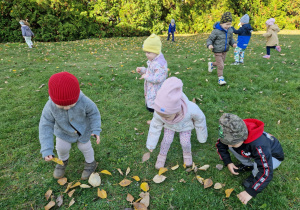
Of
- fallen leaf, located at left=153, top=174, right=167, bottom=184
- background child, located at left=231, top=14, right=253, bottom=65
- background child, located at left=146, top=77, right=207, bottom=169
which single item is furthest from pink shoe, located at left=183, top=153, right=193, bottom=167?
background child, located at left=231, top=14, right=253, bottom=65

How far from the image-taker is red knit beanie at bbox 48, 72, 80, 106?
158 centimetres

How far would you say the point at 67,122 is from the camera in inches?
75.1

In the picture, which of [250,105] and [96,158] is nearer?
[96,158]

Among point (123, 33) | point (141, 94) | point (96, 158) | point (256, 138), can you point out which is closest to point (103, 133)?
point (96, 158)

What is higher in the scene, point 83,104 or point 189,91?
point 83,104

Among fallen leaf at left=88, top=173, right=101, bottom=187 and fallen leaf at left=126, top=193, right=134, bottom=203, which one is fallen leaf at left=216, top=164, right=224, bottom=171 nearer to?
fallen leaf at left=126, top=193, right=134, bottom=203

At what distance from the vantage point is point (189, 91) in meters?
4.48

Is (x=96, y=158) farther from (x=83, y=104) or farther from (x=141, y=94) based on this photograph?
(x=141, y=94)

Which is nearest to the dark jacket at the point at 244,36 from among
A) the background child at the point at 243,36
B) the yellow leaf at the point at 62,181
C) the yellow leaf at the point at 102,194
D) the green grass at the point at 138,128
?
the background child at the point at 243,36

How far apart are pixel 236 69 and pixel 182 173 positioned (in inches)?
173

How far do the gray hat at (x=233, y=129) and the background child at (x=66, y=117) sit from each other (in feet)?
4.26

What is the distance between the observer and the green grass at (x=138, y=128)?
6.68ft

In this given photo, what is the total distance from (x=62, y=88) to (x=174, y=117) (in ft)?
3.76

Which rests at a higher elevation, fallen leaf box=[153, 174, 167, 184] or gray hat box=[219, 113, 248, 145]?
gray hat box=[219, 113, 248, 145]
